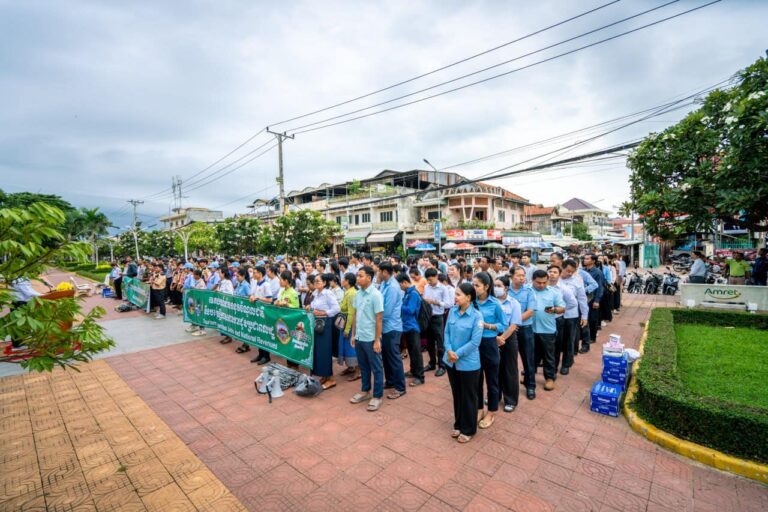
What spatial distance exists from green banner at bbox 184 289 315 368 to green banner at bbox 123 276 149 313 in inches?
174

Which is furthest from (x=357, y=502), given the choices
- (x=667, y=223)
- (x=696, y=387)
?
(x=667, y=223)

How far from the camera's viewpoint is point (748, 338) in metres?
7.55

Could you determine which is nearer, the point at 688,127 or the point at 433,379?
the point at 433,379

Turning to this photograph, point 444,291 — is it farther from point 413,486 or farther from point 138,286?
point 138,286

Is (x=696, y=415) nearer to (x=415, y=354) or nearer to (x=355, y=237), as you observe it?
(x=415, y=354)

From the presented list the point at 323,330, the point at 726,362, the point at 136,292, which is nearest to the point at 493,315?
the point at 323,330

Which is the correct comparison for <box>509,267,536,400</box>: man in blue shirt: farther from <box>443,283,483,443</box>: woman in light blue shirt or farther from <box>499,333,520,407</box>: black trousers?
<box>443,283,483,443</box>: woman in light blue shirt

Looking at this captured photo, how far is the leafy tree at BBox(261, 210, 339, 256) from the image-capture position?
981 inches

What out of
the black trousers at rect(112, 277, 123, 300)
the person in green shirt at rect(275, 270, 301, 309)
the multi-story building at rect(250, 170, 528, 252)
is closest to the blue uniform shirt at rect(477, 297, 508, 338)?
the person in green shirt at rect(275, 270, 301, 309)

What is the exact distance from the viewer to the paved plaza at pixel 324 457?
3.22 meters

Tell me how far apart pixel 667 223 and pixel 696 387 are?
214 inches

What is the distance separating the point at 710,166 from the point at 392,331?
811cm

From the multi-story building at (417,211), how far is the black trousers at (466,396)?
1055 inches

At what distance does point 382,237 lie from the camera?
3325cm
